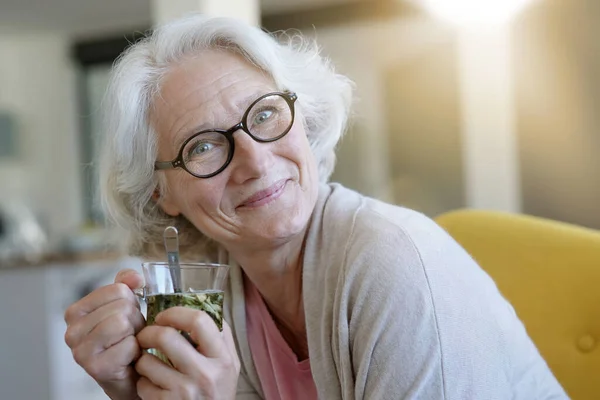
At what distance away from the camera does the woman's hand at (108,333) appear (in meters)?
0.97

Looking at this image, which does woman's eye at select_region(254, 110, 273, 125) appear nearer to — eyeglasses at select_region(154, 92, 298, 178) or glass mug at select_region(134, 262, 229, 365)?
eyeglasses at select_region(154, 92, 298, 178)

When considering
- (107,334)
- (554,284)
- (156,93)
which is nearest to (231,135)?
(156,93)

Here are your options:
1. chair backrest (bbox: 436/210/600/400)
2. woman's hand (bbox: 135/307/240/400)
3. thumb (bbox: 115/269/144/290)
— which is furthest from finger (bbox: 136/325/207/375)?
chair backrest (bbox: 436/210/600/400)

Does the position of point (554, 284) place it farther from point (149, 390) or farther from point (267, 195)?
point (149, 390)

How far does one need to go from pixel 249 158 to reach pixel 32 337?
297 cm

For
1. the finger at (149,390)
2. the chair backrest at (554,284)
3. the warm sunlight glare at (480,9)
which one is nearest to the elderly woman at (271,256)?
the finger at (149,390)

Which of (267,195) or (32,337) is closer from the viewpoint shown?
(267,195)

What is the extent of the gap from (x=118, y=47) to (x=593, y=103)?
148 inches

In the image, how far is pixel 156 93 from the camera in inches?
49.1

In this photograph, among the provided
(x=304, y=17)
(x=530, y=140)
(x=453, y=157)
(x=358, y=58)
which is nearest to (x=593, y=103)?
(x=530, y=140)

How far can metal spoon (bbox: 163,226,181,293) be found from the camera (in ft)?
3.15

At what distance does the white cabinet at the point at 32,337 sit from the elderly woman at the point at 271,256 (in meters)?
2.45

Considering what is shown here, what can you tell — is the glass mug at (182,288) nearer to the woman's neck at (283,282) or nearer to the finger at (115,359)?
the finger at (115,359)

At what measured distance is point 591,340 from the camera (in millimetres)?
1315
